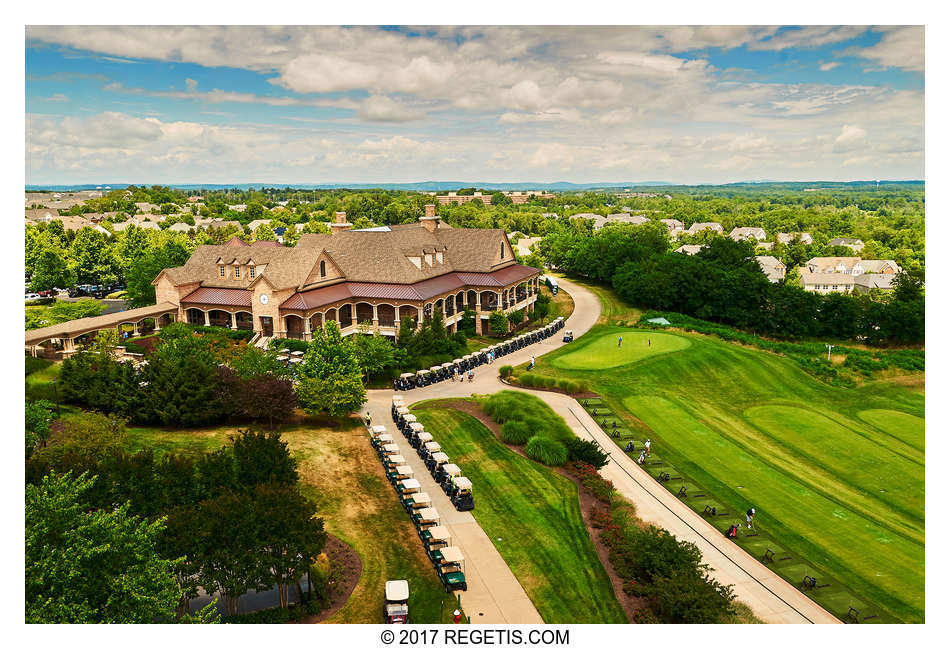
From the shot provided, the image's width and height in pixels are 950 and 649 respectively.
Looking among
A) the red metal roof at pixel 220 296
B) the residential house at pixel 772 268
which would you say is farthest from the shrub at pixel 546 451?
the residential house at pixel 772 268

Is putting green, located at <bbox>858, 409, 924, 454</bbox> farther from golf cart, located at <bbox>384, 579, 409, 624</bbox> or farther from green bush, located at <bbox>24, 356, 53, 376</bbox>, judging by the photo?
green bush, located at <bbox>24, 356, 53, 376</bbox>

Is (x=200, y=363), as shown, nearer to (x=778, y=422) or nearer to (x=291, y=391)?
(x=291, y=391)

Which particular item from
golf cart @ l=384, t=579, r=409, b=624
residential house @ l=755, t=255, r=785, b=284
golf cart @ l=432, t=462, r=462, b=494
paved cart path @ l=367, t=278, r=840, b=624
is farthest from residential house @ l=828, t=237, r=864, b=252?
golf cart @ l=384, t=579, r=409, b=624

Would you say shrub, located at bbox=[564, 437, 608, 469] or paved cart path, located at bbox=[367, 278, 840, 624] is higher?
shrub, located at bbox=[564, 437, 608, 469]

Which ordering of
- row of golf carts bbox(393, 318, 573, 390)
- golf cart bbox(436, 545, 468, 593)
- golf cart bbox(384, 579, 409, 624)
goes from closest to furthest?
golf cart bbox(384, 579, 409, 624)
golf cart bbox(436, 545, 468, 593)
row of golf carts bbox(393, 318, 573, 390)

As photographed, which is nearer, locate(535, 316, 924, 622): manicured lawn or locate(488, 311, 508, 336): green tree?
locate(535, 316, 924, 622): manicured lawn

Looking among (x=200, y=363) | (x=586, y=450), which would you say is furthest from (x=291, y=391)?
(x=586, y=450)

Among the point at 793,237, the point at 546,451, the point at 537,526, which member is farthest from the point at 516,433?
the point at 793,237

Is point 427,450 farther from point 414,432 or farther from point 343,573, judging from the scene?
point 343,573
